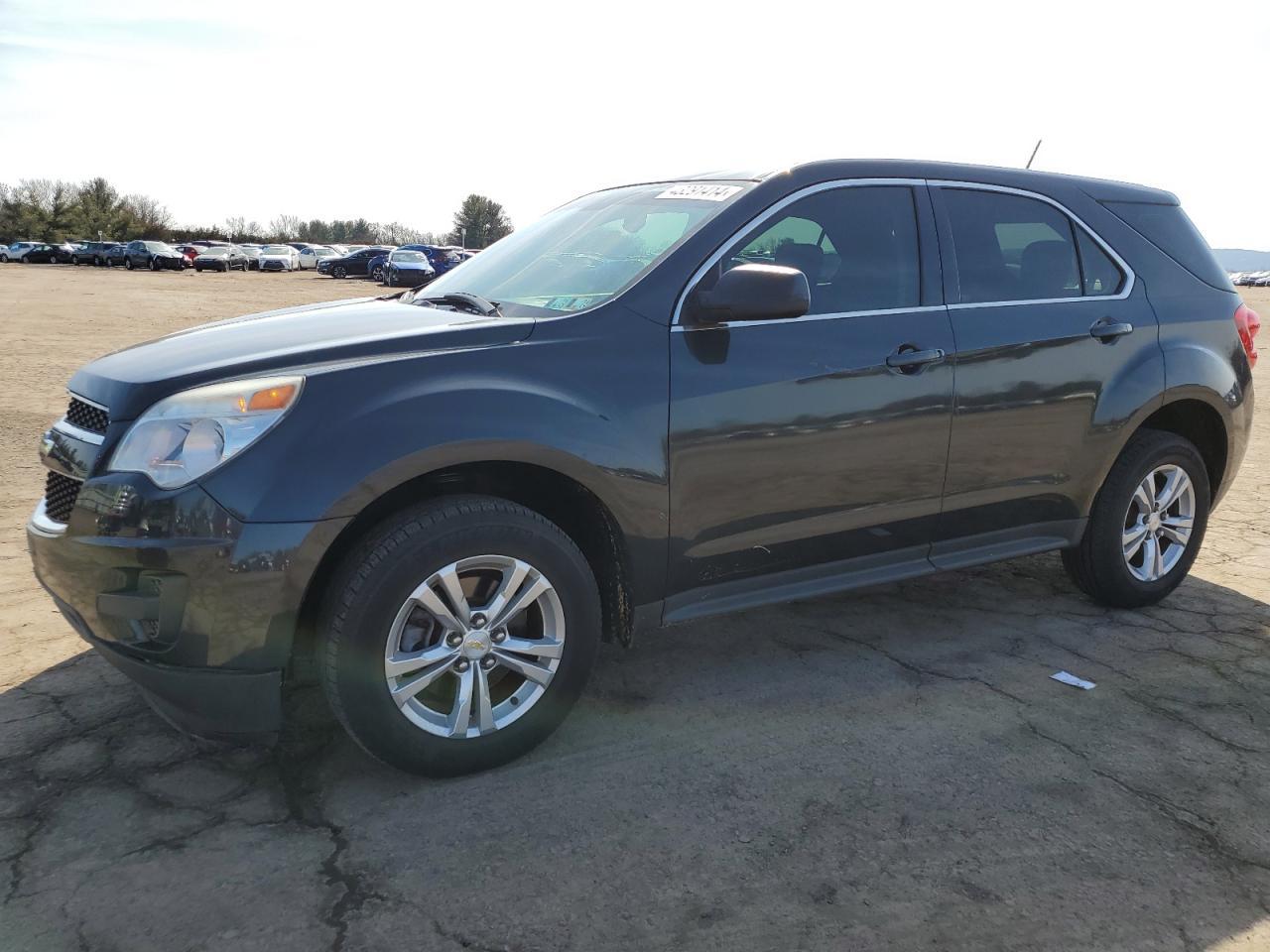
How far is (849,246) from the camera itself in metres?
3.67

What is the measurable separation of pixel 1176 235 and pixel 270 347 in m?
3.84

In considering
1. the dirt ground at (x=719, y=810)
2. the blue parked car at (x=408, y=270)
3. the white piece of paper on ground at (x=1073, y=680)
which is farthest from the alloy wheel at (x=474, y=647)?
the blue parked car at (x=408, y=270)

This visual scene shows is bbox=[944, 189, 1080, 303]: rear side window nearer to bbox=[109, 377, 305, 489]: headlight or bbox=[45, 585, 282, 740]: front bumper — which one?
bbox=[109, 377, 305, 489]: headlight

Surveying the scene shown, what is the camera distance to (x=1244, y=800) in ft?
9.89

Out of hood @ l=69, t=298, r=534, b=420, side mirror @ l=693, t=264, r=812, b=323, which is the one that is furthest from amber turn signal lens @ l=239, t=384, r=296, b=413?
side mirror @ l=693, t=264, r=812, b=323

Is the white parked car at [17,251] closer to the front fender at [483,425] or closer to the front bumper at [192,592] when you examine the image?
the front bumper at [192,592]

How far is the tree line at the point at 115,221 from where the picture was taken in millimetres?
76625

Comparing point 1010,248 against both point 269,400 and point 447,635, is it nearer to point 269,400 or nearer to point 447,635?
point 447,635

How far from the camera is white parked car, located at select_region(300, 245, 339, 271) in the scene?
5949 cm

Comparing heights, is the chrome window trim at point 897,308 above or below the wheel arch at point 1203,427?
above

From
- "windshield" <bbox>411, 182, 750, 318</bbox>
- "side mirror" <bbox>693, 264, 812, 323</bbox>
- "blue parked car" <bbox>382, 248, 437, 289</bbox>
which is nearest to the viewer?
"side mirror" <bbox>693, 264, 812, 323</bbox>

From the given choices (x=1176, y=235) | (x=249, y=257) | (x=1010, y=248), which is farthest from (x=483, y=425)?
(x=249, y=257)

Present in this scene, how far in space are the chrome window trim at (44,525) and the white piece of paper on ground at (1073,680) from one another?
3.40 m

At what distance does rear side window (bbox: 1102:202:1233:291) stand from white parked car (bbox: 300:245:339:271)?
58130 millimetres
